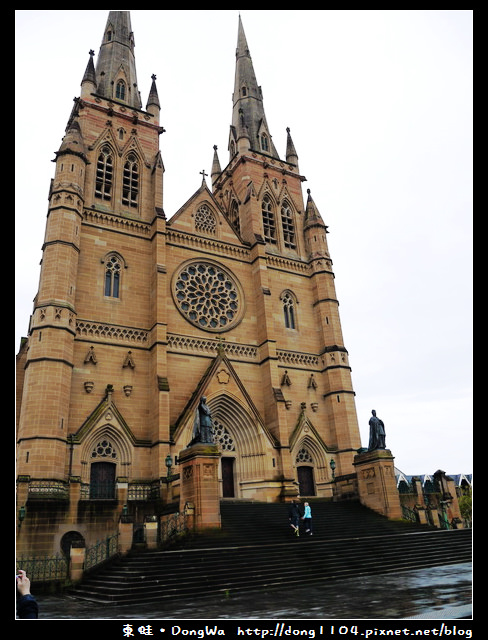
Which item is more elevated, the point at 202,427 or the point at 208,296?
the point at 208,296

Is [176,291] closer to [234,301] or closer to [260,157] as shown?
[234,301]

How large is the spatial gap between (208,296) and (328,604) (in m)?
21.7

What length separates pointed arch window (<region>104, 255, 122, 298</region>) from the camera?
26361 mm

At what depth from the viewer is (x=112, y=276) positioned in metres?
26.8

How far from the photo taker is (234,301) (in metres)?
30.4

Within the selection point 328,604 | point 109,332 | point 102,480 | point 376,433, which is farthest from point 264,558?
point 109,332

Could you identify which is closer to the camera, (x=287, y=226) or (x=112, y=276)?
(x=112, y=276)

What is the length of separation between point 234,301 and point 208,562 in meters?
18.4

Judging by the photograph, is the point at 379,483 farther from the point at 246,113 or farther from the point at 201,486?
the point at 246,113

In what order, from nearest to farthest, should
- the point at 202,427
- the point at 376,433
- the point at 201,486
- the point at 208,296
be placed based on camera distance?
the point at 201,486 → the point at 202,427 → the point at 376,433 → the point at 208,296

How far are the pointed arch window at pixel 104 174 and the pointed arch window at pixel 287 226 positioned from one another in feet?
40.9

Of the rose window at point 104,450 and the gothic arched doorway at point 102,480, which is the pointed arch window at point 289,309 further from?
the gothic arched doorway at point 102,480

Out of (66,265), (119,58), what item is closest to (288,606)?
(66,265)

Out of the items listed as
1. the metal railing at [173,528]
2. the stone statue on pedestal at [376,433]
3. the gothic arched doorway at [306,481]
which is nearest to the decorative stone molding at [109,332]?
the metal railing at [173,528]
